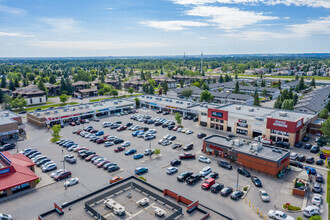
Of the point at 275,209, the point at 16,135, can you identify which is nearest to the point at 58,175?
the point at 16,135

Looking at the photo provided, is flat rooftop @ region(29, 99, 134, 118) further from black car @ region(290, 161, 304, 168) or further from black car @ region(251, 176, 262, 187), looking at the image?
black car @ region(290, 161, 304, 168)

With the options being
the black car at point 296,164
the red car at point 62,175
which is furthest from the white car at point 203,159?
the red car at point 62,175

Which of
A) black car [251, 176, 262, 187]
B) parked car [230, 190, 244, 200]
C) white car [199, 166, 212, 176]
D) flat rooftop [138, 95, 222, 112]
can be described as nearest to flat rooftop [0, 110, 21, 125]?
flat rooftop [138, 95, 222, 112]

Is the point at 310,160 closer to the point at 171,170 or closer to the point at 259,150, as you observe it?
the point at 259,150

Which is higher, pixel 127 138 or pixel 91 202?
pixel 91 202

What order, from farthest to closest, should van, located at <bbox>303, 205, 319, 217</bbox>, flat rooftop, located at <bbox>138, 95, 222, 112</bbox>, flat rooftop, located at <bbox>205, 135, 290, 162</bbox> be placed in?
flat rooftop, located at <bbox>138, 95, 222, 112</bbox>
flat rooftop, located at <bbox>205, 135, 290, 162</bbox>
van, located at <bbox>303, 205, 319, 217</bbox>

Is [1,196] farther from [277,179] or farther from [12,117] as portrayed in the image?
[277,179]

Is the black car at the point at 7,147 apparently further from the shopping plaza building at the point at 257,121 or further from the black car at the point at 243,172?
the black car at the point at 243,172
